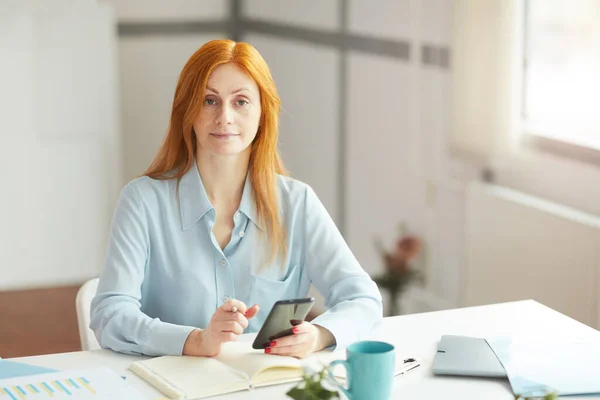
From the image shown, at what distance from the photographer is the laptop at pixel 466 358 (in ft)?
5.27

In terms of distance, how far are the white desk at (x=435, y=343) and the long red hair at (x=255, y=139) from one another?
33 centimetres

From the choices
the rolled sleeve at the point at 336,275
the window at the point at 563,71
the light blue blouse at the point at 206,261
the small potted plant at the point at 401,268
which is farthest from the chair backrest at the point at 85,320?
the small potted plant at the point at 401,268

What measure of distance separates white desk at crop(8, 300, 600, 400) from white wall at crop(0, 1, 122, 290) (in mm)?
2884

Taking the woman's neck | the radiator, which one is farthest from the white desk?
the radiator

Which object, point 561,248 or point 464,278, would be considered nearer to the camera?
point 561,248

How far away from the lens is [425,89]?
135 inches

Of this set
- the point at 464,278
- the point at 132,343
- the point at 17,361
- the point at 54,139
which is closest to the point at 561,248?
the point at 464,278

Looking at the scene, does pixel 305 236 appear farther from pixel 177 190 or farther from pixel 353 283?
pixel 177 190

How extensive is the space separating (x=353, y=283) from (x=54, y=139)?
2.93 metres

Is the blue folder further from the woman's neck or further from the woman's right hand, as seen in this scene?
the woman's neck

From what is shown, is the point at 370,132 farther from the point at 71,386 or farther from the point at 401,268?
the point at 71,386

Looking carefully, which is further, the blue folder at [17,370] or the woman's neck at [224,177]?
the woman's neck at [224,177]

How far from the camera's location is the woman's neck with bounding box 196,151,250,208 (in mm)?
1915

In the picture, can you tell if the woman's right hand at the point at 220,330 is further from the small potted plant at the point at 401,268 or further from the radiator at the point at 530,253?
the small potted plant at the point at 401,268
